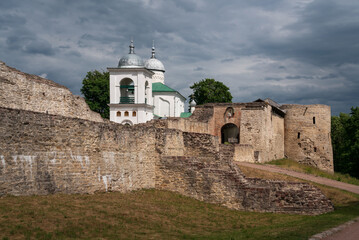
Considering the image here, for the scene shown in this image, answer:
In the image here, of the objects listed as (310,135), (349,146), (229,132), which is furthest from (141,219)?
(349,146)

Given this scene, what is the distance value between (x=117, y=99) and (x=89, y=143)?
42513 mm

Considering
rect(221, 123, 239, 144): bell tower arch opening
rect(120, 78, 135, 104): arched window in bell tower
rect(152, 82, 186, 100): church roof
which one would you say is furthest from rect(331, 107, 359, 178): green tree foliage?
rect(120, 78, 135, 104): arched window in bell tower

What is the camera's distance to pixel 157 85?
242 feet

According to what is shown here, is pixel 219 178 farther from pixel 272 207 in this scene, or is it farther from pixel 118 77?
pixel 118 77

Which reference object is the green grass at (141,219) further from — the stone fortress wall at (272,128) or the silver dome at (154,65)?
the silver dome at (154,65)

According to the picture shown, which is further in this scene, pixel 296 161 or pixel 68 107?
pixel 296 161

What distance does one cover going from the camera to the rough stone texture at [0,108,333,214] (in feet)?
45.4

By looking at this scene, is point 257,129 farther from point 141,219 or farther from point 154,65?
Answer: point 154,65

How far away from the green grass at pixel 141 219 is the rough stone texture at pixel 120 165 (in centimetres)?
59

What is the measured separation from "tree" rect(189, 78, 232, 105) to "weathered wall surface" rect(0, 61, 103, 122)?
42190 mm

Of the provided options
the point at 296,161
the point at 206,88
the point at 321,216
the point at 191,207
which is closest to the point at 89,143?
the point at 191,207

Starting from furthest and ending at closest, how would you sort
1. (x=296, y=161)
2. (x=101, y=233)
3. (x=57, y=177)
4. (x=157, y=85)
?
1. (x=157, y=85)
2. (x=296, y=161)
3. (x=57, y=177)
4. (x=101, y=233)

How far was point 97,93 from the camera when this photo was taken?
231ft

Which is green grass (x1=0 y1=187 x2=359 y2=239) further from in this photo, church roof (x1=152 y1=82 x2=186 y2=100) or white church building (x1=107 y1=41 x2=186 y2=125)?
church roof (x1=152 y1=82 x2=186 y2=100)
